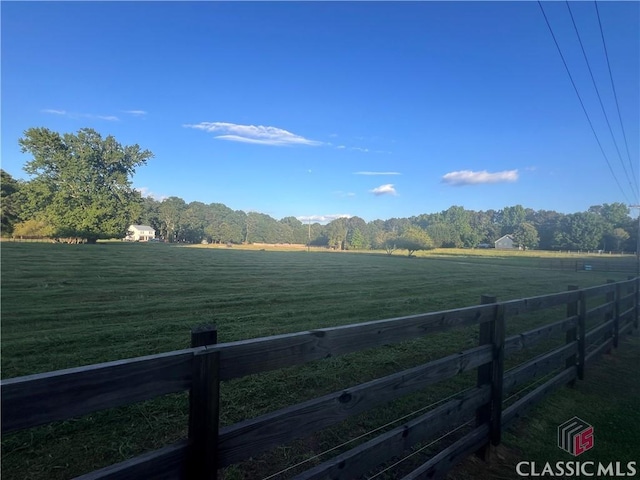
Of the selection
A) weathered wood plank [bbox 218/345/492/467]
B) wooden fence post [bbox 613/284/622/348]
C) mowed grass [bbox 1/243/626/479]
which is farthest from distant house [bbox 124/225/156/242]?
weathered wood plank [bbox 218/345/492/467]

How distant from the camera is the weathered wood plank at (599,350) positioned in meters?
5.35

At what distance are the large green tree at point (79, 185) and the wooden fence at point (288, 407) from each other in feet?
151

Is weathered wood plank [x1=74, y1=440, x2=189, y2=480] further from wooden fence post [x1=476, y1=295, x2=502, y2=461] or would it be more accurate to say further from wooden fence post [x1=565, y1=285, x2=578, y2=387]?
wooden fence post [x1=565, y1=285, x2=578, y2=387]

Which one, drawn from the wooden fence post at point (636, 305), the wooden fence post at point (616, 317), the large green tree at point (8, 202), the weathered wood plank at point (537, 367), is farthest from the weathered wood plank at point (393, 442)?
the large green tree at point (8, 202)

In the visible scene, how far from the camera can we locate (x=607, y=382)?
4980mm

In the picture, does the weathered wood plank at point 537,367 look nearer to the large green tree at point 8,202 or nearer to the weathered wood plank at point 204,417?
the weathered wood plank at point 204,417

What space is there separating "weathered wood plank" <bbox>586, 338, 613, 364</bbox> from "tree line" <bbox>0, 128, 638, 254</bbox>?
147 ft

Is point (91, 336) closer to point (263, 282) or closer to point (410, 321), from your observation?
point (410, 321)

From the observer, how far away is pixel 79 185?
43969mm

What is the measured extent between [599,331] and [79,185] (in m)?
51.8

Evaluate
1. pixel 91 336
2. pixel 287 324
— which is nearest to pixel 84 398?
pixel 91 336

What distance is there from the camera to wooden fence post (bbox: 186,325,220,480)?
1.49 metres

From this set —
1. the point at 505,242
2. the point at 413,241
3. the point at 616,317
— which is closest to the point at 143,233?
the point at 413,241

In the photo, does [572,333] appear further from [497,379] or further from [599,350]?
[497,379]
